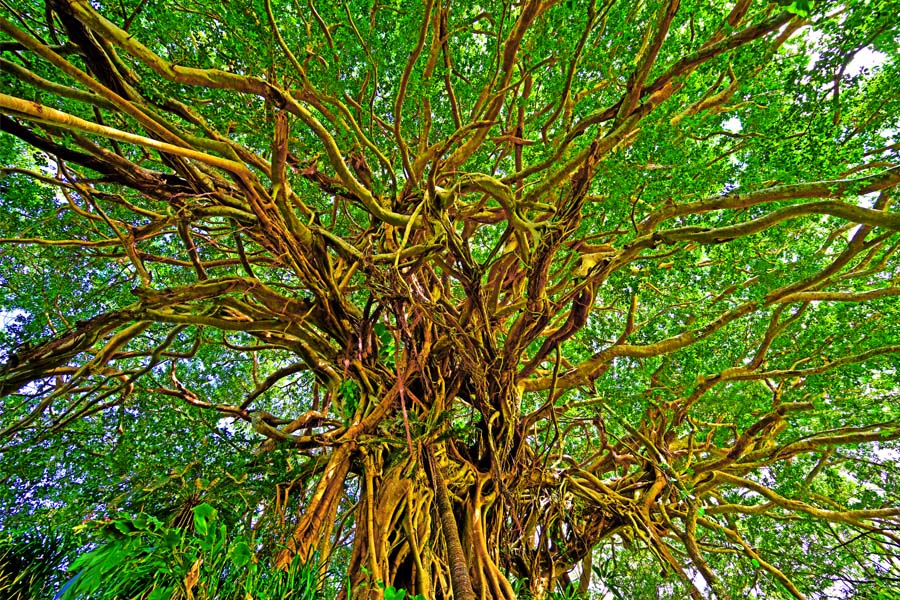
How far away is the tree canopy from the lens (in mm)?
1778

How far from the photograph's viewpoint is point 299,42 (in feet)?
7.23

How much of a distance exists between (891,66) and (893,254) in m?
1.13

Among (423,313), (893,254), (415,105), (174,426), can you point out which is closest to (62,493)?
(174,426)

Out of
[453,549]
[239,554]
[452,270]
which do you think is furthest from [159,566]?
[452,270]

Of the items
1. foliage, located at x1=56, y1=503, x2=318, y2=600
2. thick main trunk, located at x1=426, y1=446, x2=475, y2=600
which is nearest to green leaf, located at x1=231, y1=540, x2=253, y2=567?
foliage, located at x1=56, y1=503, x2=318, y2=600

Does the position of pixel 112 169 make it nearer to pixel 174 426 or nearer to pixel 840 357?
pixel 174 426

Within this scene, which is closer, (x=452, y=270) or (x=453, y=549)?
(x=453, y=549)

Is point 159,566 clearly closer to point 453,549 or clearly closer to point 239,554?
point 239,554

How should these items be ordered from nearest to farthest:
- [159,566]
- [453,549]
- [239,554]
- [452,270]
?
[159,566]
[239,554]
[453,549]
[452,270]

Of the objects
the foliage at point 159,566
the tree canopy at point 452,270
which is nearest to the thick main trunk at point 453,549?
the tree canopy at point 452,270

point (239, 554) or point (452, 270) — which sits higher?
point (452, 270)

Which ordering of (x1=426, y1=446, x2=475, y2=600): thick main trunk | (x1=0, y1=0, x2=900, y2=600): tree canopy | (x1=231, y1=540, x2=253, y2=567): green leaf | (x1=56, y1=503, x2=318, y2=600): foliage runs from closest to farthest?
(x1=56, y1=503, x2=318, y2=600): foliage, (x1=231, y1=540, x2=253, y2=567): green leaf, (x1=426, y1=446, x2=475, y2=600): thick main trunk, (x1=0, y1=0, x2=900, y2=600): tree canopy

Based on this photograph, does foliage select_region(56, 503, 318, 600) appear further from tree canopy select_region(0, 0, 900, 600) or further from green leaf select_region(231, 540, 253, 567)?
tree canopy select_region(0, 0, 900, 600)

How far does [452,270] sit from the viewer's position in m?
2.35
